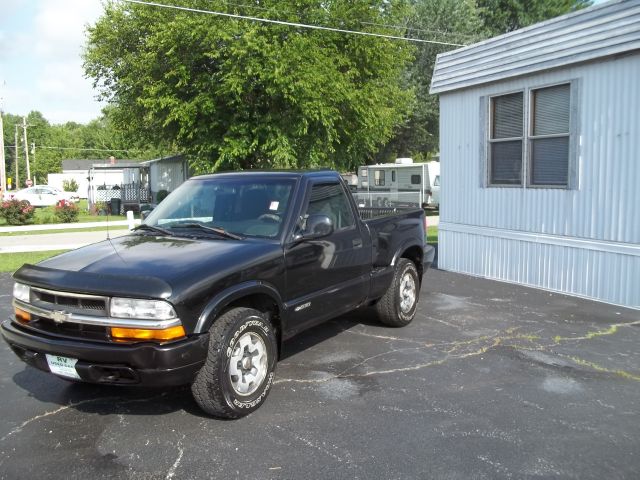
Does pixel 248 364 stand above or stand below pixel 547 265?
below

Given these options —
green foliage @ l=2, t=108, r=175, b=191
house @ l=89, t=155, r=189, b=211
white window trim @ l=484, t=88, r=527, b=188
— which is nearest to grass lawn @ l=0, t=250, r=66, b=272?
white window trim @ l=484, t=88, r=527, b=188

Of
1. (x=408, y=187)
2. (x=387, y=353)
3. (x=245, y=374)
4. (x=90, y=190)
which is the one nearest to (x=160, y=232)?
(x=245, y=374)

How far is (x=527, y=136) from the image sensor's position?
9102 millimetres

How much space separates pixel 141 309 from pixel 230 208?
1.67m

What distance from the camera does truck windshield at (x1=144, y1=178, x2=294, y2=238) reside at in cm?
498

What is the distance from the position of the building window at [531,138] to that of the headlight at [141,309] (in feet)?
22.2

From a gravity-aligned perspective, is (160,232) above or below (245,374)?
above

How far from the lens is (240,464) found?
12.0 ft

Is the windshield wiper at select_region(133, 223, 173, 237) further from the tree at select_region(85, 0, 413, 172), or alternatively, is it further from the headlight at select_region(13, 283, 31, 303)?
the tree at select_region(85, 0, 413, 172)

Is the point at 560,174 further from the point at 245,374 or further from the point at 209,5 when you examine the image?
the point at 209,5

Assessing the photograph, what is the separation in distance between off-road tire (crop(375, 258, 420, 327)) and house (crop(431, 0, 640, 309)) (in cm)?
292

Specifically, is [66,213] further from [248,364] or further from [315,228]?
[248,364]

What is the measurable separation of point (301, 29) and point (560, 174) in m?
14.8

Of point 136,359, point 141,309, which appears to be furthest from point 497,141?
point 136,359
